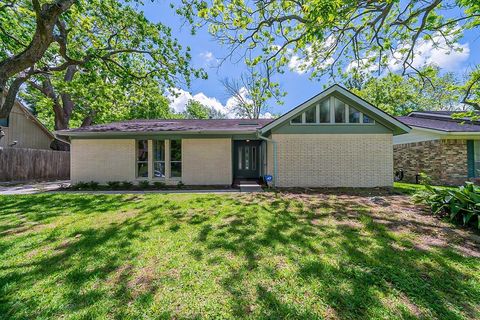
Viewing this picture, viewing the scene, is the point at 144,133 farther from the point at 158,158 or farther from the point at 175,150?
the point at 175,150

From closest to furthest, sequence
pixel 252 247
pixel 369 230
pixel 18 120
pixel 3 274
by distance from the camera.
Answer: pixel 3 274
pixel 252 247
pixel 369 230
pixel 18 120

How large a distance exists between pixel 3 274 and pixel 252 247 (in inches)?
153

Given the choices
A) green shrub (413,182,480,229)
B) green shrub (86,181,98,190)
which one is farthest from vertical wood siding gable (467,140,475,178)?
green shrub (86,181,98,190)

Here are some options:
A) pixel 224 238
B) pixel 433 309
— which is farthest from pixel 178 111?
pixel 433 309

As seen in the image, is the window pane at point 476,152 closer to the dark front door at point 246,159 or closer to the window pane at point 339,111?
the window pane at point 339,111

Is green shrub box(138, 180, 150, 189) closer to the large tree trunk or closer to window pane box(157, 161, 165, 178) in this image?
window pane box(157, 161, 165, 178)

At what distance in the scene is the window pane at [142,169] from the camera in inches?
436

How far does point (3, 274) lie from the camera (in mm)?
3090

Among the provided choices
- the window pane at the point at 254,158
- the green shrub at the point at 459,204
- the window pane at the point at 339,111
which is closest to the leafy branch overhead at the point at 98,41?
the window pane at the point at 254,158

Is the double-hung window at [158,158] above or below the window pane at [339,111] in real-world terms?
below

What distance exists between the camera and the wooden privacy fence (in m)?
12.3

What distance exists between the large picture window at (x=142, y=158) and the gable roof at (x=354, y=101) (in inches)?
254

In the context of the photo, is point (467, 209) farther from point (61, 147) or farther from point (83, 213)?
point (61, 147)

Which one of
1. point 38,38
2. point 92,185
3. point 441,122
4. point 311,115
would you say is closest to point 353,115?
point 311,115
